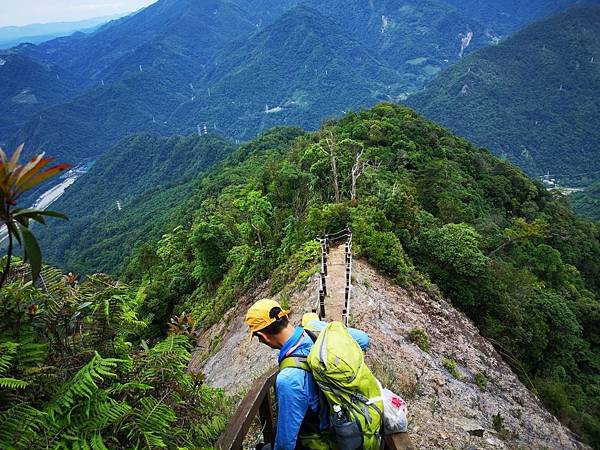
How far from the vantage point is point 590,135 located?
13288 cm

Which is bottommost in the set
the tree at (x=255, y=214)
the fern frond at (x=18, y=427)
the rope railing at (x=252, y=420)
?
the tree at (x=255, y=214)

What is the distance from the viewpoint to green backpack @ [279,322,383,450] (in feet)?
8.75

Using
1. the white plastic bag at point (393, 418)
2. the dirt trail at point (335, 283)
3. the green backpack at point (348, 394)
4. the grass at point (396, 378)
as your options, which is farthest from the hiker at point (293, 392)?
the dirt trail at point (335, 283)

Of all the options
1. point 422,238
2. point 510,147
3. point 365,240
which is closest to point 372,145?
point 422,238

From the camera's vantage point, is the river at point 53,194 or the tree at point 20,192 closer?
the tree at point 20,192

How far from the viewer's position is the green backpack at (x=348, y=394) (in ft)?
8.75

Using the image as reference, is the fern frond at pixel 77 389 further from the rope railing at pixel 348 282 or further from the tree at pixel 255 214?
the tree at pixel 255 214

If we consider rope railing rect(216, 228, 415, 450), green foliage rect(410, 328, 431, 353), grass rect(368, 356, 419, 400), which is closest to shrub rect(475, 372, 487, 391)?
green foliage rect(410, 328, 431, 353)

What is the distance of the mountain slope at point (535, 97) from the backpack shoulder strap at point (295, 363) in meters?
137

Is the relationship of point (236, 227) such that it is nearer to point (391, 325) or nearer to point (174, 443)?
point (391, 325)

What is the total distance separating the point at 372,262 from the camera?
12.1 m

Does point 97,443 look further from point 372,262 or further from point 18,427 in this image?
point 372,262

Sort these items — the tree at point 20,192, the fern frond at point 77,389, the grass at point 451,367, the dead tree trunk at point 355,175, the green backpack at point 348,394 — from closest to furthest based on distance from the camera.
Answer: the tree at point 20,192 < the fern frond at point 77,389 < the green backpack at point 348,394 < the grass at point 451,367 < the dead tree trunk at point 355,175

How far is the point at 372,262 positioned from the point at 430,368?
4.15 m
